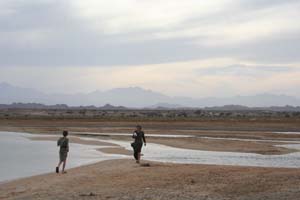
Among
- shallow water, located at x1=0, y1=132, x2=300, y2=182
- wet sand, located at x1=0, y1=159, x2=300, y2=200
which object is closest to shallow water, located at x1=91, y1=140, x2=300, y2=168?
shallow water, located at x1=0, y1=132, x2=300, y2=182

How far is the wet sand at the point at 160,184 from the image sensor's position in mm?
14680

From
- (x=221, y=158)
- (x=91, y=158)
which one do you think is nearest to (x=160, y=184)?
(x=91, y=158)

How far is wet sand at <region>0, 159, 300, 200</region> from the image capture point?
14680 millimetres

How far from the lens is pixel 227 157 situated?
2972 cm

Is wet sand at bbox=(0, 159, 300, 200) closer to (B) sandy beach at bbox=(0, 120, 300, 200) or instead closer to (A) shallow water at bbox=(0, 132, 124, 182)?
(B) sandy beach at bbox=(0, 120, 300, 200)

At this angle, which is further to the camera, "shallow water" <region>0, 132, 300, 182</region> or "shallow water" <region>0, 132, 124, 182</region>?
"shallow water" <region>0, 132, 300, 182</region>

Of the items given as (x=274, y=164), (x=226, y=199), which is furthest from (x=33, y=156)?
(x=226, y=199)

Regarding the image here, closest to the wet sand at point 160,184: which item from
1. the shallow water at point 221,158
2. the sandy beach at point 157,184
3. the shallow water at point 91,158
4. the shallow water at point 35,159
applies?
the sandy beach at point 157,184

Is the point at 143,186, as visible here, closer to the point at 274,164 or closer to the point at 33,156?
the point at 274,164

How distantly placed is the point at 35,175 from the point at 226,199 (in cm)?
968

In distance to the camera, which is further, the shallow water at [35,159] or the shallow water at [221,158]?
the shallow water at [221,158]

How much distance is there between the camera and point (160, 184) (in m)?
16.6

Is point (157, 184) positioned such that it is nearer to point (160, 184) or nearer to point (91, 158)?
point (160, 184)

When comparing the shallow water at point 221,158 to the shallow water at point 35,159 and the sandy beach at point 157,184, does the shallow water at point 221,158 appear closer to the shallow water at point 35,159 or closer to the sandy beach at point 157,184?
the shallow water at point 35,159
